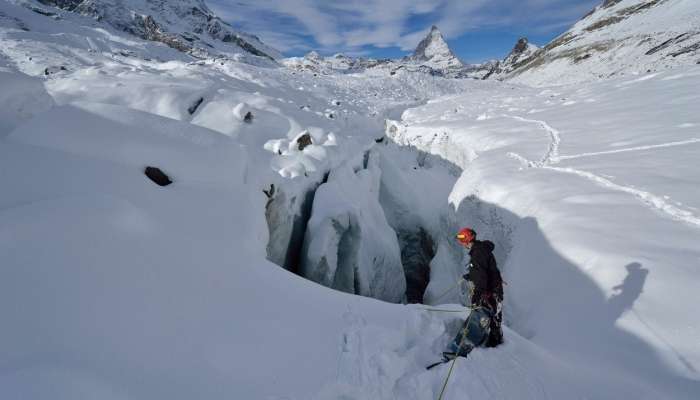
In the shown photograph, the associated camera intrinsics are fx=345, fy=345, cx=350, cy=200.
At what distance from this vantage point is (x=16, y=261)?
2828 millimetres

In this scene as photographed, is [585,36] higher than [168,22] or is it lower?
higher

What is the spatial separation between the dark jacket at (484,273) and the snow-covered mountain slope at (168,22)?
273 feet

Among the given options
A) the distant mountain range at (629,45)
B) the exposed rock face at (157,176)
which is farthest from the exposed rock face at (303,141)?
the distant mountain range at (629,45)

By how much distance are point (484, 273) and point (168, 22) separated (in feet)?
480

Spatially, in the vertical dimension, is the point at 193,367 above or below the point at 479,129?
below

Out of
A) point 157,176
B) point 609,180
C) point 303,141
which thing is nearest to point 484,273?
point 609,180

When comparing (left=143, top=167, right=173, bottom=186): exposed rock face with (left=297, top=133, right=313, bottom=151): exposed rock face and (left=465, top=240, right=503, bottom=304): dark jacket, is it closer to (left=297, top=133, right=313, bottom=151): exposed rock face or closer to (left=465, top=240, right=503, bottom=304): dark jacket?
(left=465, top=240, right=503, bottom=304): dark jacket

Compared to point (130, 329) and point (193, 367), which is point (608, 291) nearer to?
point (193, 367)

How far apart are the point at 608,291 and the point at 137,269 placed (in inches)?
248

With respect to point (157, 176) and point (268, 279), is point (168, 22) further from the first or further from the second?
point (268, 279)

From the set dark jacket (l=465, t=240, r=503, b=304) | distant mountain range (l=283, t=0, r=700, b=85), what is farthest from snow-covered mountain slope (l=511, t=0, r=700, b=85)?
dark jacket (l=465, t=240, r=503, b=304)

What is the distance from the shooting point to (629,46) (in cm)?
5203

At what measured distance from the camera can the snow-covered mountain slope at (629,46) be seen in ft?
134

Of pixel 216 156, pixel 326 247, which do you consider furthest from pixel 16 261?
pixel 326 247
